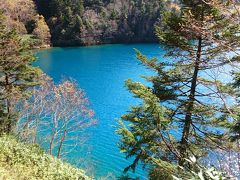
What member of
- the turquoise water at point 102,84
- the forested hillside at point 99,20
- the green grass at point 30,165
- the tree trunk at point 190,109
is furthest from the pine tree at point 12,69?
the forested hillside at point 99,20

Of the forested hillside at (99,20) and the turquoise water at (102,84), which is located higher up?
the forested hillside at (99,20)

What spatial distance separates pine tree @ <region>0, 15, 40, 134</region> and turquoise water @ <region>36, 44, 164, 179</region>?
→ 5.26 m

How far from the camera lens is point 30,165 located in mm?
10680

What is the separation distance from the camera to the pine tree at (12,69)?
50.2ft

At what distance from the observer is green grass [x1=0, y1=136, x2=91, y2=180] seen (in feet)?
31.7

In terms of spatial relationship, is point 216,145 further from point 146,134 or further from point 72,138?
point 72,138

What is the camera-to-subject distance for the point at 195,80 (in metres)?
9.58

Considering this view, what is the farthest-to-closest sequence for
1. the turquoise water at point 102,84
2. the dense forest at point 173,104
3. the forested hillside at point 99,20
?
1. the forested hillside at point 99,20
2. the turquoise water at point 102,84
3. the dense forest at point 173,104

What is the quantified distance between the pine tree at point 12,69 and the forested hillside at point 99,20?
55.4 meters

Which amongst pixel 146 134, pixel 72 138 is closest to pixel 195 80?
pixel 146 134

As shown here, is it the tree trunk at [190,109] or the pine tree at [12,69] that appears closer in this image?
the tree trunk at [190,109]

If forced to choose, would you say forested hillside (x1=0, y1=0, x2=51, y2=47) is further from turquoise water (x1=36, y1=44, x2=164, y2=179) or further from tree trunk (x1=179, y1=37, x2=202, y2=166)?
tree trunk (x1=179, y1=37, x2=202, y2=166)

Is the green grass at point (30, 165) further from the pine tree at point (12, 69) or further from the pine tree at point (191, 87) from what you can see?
the pine tree at point (12, 69)

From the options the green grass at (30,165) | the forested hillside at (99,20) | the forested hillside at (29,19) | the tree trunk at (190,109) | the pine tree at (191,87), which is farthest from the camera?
the forested hillside at (99,20)
